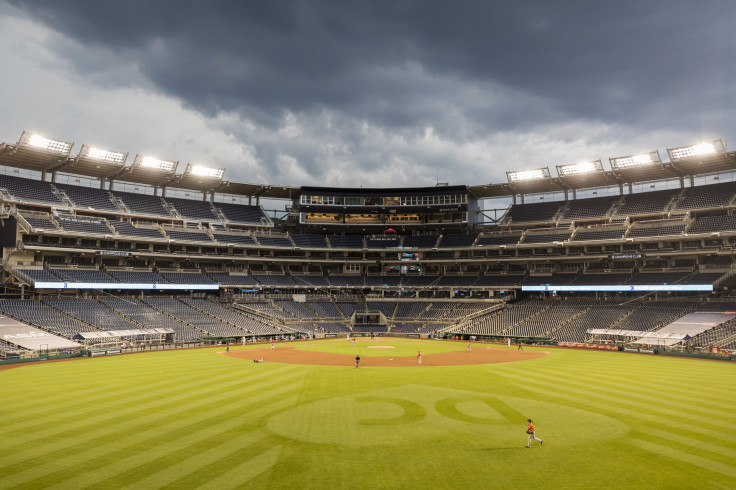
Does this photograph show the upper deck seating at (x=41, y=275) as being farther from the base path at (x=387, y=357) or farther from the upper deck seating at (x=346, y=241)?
the upper deck seating at (x=346, y=241)

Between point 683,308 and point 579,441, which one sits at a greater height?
point 683,308

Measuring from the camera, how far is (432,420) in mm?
23453

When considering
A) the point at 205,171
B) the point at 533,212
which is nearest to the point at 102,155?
the point at 205,171

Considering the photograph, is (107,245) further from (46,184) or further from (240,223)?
(240,223)

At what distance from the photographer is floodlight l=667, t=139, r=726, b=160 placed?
71.7 m

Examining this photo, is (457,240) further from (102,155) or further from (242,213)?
(102,155)

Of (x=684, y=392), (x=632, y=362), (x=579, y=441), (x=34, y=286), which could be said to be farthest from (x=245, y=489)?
(x=34, y=286)

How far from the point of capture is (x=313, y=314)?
8944cm

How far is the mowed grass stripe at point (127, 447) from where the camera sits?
51.7ft

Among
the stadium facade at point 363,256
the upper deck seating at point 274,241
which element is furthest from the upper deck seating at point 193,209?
the upper deck seating at point 274,241

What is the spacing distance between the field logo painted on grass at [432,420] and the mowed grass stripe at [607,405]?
4.75 feet

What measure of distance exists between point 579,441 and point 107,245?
8265 centimetres

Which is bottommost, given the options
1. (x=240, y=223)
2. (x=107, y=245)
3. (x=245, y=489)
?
(x=245, y=489)

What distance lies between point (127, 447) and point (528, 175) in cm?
8952
